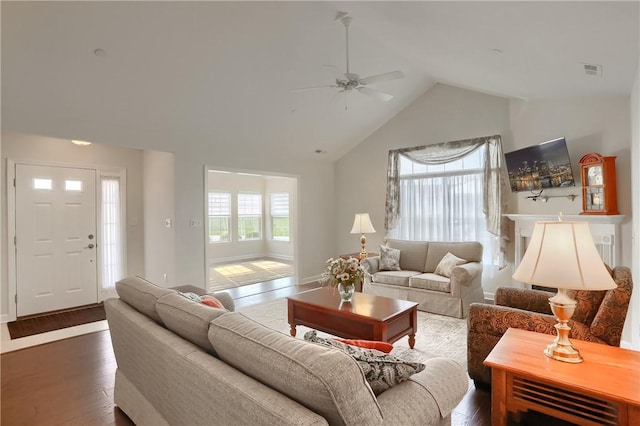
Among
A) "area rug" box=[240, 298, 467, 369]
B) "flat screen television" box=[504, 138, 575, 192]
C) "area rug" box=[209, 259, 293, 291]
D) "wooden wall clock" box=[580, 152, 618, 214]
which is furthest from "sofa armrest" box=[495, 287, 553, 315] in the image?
"area rug" box=[209, 259, 293, 291]

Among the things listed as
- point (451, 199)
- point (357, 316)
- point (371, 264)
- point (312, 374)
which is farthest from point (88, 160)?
point (451, 199)

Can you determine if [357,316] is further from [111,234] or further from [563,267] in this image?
[111,234]

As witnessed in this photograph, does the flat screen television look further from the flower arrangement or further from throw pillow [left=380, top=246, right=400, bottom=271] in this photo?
the flower arrangement

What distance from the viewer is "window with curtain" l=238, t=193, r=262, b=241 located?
9758 millimetres

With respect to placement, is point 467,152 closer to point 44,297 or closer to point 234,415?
→ point 234,415

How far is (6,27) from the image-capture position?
274cm

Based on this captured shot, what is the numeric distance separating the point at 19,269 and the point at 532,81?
6.95 m

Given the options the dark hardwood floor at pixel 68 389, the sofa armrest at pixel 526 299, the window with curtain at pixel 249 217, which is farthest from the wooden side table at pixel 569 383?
the window with curtain at pixel 249 217

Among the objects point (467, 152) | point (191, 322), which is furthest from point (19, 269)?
point (467, 152)

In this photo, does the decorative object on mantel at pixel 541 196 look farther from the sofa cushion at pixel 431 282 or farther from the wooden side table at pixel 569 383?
the wooden side table at pixel 569 383

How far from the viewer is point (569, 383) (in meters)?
1.57

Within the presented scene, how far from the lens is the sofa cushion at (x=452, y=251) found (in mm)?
4844

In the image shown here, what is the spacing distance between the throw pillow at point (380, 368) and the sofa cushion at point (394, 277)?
11.2ft

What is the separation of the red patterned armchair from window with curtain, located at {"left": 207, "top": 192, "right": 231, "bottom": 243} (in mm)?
7709
